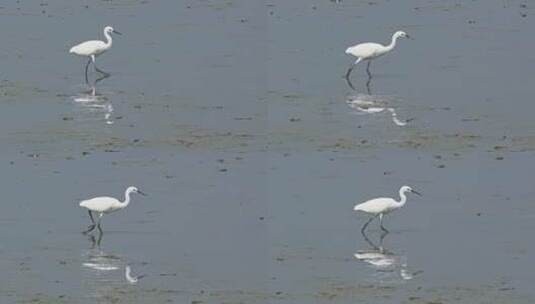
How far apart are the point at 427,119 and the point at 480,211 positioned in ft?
14.8

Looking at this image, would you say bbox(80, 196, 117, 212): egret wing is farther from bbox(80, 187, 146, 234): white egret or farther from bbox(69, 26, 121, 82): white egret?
bbox(69, 26, 121, 82): white egret

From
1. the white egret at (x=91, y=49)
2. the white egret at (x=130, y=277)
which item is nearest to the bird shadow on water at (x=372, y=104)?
the white egret at (x=91, y=49)

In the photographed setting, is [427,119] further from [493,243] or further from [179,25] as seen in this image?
[179,25]

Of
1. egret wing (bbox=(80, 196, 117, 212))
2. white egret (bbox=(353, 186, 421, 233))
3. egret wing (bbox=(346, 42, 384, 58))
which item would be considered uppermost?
egret wing (bbox=(346, 42, 384, 58))

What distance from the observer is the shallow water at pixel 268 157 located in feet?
66.6

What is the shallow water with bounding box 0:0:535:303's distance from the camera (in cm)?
2030

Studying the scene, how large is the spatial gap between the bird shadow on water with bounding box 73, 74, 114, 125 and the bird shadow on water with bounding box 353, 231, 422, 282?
626 cm

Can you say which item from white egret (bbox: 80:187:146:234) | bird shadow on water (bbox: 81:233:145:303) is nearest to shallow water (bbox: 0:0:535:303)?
bird shadow on water (bbox: 81:233:145:303)

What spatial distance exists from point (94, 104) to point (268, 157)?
3544 mm

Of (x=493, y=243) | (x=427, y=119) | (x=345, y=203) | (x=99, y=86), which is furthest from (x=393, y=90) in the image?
(x=493, y=243)

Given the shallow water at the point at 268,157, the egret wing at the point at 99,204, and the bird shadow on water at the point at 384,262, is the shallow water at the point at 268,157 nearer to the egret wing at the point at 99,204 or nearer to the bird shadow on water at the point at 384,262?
the bird shadow on water at the point at 384,262

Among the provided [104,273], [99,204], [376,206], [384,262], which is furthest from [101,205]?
[384,262]

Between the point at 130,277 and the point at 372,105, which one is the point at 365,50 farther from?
the point at 130,277

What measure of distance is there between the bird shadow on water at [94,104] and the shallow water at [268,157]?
6 cm
